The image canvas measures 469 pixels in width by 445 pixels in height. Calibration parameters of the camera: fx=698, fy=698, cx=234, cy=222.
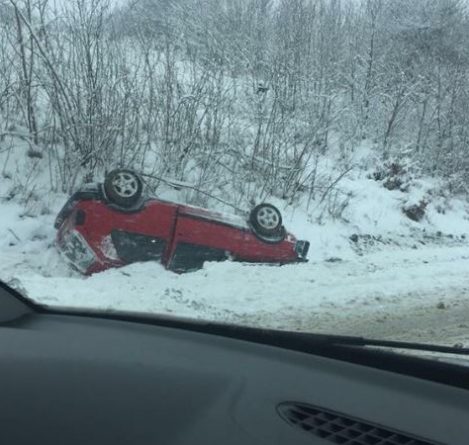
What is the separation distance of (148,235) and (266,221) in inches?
Result: 65.2

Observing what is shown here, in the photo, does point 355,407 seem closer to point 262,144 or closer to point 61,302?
point 61,302

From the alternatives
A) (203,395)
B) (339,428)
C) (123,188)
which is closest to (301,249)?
(123,188)

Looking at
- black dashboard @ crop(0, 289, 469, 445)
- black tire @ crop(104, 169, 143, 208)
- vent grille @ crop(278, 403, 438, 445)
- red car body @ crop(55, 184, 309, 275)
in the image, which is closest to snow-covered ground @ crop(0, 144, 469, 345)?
red car body @ crop(55, 184, 309, 275)

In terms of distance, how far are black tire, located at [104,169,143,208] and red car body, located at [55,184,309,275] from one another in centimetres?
8

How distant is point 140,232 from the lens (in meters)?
7.23

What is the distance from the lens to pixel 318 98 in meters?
12.9

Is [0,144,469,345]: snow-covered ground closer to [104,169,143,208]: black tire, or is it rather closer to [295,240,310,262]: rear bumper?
[295,240,310,262]: rear bumper

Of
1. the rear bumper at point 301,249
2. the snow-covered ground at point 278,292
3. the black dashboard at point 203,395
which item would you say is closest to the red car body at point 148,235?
the snow-covered ground at point 278,292

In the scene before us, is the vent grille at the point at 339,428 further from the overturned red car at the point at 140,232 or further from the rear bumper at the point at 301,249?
the rear bumper at the point at 301,249

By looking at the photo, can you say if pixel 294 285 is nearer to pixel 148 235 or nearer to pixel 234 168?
pixel 148 235

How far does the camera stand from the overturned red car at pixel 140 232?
276 inches

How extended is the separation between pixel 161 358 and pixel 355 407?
685 mm

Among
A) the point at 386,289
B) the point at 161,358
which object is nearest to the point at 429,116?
the point at 386,289

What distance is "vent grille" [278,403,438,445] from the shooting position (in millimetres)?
1748
